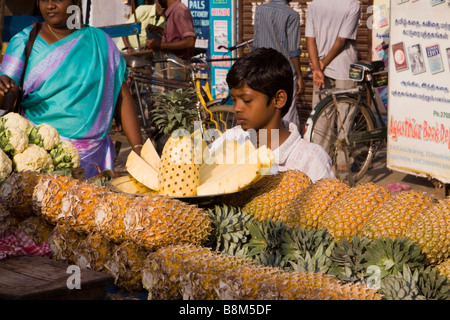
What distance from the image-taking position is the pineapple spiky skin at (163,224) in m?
2.18

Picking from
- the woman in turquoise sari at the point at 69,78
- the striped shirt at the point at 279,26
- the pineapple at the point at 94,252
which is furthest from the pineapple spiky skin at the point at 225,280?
the striped shirt at the point at 279,26

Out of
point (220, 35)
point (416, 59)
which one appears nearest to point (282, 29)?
point (416, 59)

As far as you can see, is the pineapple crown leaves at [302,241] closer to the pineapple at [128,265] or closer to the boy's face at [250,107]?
the pineapple at [128,265]

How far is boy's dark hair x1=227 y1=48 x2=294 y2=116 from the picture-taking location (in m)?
3.30

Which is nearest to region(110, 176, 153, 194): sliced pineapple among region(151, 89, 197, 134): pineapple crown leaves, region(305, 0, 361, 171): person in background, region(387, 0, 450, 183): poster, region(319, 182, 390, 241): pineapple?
region(319, 182, 390, 241): pineapple

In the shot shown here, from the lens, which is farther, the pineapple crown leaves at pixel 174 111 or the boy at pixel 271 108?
the pineapple crown leaves at pixel 174 111

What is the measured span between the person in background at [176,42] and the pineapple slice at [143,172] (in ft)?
19.1

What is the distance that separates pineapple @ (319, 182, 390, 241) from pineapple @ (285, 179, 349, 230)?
2 cm

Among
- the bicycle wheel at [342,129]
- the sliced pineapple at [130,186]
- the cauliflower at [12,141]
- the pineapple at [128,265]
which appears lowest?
the bicycle wheel at [342,129]

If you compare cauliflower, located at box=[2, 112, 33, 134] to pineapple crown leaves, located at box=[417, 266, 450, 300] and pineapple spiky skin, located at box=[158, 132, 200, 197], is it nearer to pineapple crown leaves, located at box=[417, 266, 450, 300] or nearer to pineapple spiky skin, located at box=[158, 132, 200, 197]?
pineapple spiky skin, located at box=[158, 132, 200, 197]

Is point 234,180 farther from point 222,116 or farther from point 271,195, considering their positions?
point 222,116

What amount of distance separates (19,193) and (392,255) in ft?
4.74

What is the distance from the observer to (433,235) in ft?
6.84
